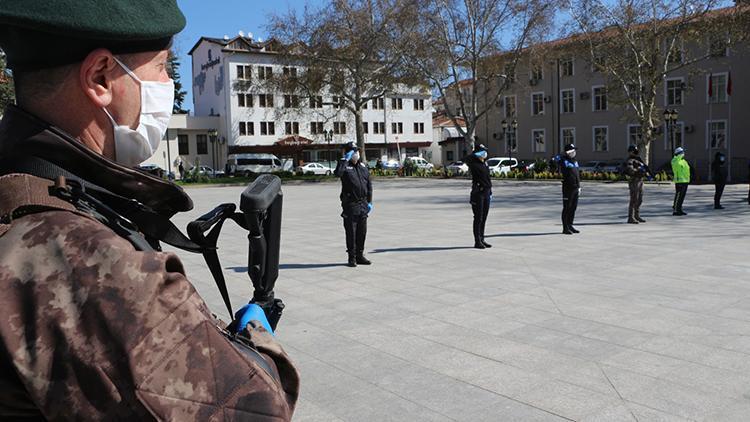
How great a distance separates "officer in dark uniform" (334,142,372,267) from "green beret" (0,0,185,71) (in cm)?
890

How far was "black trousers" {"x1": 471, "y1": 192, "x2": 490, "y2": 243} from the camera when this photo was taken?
1161 centimetres

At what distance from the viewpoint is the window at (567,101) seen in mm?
51000

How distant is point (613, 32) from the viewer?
35.6 meters

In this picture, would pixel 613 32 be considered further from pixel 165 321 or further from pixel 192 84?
pixel 192 84

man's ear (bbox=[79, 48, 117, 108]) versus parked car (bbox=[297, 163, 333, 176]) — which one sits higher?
parked car (bbox=[297, 163, 333, 176])

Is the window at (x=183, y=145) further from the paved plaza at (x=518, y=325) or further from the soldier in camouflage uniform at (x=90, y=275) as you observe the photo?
the soldier in camouflage uniform at (x=90, y=275)

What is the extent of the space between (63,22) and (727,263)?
1025cm

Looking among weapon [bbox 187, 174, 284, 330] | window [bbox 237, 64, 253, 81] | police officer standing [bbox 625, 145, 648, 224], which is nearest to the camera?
weapon [bbox 187, 174, 284, 330]

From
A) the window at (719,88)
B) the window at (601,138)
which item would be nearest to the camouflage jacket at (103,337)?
the window at (719,88)

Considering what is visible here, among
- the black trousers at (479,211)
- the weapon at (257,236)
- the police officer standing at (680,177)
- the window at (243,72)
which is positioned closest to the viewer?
the weapon at (257,236)

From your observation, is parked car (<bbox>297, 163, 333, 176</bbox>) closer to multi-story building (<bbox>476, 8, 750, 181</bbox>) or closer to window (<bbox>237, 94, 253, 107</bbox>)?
window (<bbox>237, 94, 253, 107</bbox>)

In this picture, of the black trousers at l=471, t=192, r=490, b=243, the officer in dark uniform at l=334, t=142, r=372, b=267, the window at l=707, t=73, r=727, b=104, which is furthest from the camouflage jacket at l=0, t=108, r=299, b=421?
the window at l=707, t=73, r=727, b=104

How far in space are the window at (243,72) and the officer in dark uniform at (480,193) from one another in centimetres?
4994

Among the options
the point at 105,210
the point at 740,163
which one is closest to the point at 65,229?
the point at 105,210
